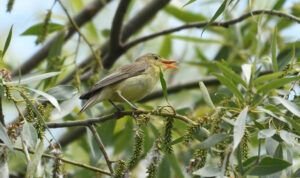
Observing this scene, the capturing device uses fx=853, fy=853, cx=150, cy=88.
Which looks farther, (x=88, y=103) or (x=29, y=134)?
(x=88, y=103)

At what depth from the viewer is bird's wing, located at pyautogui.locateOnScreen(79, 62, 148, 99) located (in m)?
4.08

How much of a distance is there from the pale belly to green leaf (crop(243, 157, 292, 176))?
1748mm

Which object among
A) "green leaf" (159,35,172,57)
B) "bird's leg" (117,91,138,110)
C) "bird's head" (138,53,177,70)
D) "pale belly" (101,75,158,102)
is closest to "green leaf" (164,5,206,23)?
"green leaf" (159,35,172,57)

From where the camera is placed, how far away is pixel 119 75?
4.53 m

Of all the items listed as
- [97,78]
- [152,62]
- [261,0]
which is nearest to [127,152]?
[152,62]

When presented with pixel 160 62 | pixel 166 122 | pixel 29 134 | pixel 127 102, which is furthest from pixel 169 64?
pixel 29 134

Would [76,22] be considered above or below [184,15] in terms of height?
below

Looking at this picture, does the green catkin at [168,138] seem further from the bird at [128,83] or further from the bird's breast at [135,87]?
the bird's breast at [135,87]

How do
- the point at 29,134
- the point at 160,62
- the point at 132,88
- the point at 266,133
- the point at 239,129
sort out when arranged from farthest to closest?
the point at 160,62 < the point at 132,88 < the point at 29,134 < the point at 266,133 < the point at 239,129

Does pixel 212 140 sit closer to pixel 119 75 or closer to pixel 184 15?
pixel 119 75

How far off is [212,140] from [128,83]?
191 centimetres

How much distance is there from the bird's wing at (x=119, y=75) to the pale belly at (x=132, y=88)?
3 centimetres

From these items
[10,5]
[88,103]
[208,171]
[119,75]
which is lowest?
[208,171]

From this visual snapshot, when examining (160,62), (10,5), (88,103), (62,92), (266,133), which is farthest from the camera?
(160,62)
